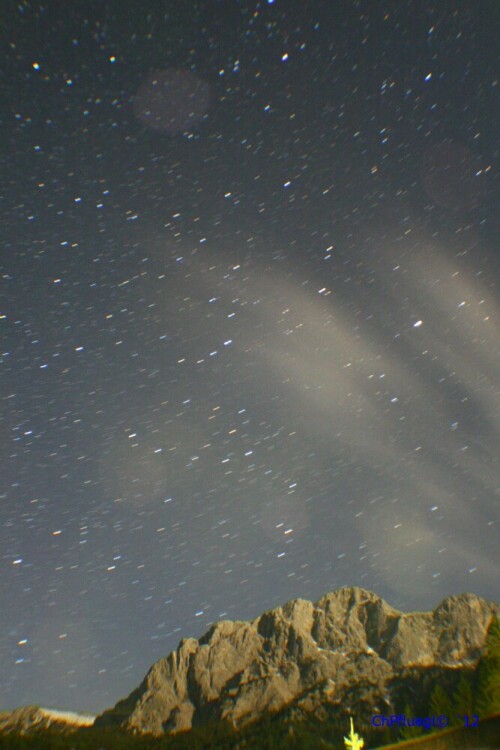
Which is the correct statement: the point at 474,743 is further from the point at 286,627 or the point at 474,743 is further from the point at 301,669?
the point at 286,627

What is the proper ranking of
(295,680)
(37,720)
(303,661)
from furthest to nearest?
(37,720) < (303,661) < (295,680)

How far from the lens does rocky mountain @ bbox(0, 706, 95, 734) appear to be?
14650cm

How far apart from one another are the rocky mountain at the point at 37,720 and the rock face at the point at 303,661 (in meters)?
17.5

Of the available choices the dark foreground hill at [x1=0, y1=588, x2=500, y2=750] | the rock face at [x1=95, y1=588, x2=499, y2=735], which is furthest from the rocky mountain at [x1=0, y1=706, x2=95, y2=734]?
the rock face at [x1=95, y1=588, x2=499, y2=735]

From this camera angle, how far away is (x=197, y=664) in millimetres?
160000

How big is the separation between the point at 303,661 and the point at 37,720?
9713 centimetres

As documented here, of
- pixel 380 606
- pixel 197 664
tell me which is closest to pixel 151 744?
pixel 197 664

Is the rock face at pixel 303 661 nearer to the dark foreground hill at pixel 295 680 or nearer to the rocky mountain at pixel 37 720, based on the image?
the dark foreground hill at pixel 295 680

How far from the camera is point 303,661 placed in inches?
6088

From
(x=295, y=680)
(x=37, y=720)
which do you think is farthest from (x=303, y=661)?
(x=37, y=720)

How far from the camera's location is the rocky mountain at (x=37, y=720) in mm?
146500

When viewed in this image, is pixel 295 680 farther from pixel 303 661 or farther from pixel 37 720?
pixel 37 720

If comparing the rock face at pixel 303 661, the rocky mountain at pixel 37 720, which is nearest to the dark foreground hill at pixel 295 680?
the rock face at pixel 303 661

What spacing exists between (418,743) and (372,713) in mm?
110403
